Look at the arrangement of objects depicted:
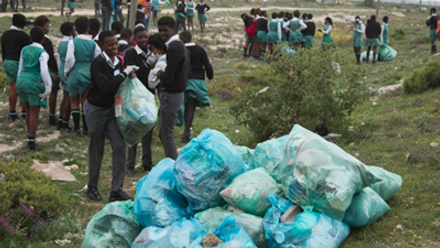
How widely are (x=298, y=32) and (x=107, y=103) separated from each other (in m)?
12.8

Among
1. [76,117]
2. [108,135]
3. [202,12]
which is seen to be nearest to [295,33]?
[202,12]

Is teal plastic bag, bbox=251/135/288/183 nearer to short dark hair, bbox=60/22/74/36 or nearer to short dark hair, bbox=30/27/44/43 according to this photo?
short dark hair, bbox=30/27/44/43

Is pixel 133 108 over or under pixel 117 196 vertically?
over

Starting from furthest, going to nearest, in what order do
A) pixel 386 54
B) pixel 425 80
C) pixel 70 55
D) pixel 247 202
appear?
pixel 386 54 → pixel 425 80 → pixel 70 55 → pixel 247 202

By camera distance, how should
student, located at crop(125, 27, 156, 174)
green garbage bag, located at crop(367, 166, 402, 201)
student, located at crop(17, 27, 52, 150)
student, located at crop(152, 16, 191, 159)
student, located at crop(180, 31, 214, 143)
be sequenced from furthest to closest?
student, located at crop(180, 31, 214, 143) < student, located at crop(17, 27, 52, 150) < student, located at crop(125, 27, 156, 174) < student, located at crop(152, 16, 191, 159) < green garbage bag, located at crop(367, 166, 402, 201)

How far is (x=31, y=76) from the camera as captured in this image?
7.36 meters

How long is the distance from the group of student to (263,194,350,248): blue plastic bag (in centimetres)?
208

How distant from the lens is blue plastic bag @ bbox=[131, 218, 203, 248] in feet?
12.8

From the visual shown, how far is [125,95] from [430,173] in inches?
124

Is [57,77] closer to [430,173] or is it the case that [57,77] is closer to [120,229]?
[120,229]

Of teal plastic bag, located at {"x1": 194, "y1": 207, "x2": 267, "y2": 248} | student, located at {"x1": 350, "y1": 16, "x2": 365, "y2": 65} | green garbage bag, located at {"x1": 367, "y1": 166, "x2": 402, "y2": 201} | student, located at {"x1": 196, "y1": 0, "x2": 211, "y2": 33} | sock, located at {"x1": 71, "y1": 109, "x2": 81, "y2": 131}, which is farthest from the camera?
student, located at {"x1": 196, "y1": 0, "x2": 211, "y2": 33}

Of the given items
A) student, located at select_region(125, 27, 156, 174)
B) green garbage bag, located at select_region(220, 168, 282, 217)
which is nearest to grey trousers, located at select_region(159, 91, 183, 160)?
student, located at select_region(125, 27, 156, 174)

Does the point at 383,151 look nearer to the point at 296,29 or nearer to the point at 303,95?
the point at 303,95

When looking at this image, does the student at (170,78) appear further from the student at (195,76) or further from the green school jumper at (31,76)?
the green school jumper at (31,76)
